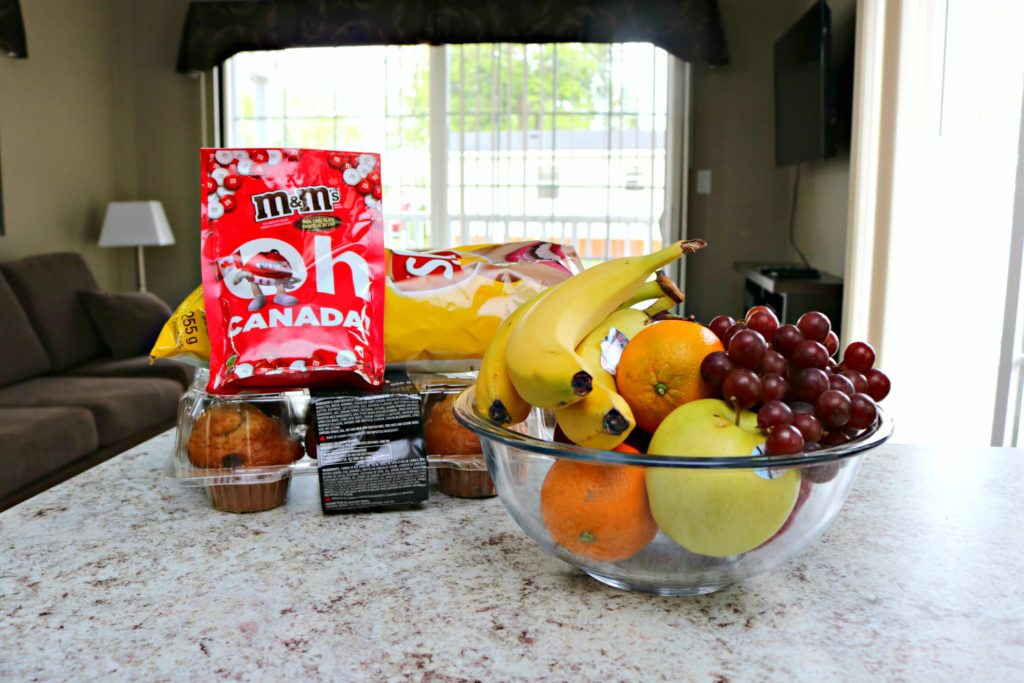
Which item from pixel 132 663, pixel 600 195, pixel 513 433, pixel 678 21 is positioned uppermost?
pixel 678 21

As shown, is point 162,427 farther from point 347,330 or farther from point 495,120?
point 347,330

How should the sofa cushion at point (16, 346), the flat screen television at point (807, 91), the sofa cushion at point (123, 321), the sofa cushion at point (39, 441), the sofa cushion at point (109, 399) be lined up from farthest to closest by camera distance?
the sofa cushion at point (123, 321)
the sofa cushion at point (16, 346)
the flat screen television at point (807, 91)
the sofa cushion at point (109, 399)
the sofa cushion at point (39, 441)

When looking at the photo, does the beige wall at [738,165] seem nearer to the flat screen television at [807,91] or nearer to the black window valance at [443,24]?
the black window valance at [443,24]

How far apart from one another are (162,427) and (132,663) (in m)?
3.10

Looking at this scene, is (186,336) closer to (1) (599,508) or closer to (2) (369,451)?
(2) (369,451)

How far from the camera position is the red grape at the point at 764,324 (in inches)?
26.4

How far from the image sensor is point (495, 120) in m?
4.81

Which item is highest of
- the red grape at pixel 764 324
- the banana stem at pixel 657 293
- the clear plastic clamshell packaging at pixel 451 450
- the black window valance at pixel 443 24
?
the black window valance at pixel 443 24

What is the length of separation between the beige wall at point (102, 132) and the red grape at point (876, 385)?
171 inches

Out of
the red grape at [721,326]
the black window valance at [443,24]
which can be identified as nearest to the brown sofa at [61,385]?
the black window valance at [443,24]

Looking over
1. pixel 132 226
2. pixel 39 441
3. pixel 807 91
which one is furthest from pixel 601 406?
pixel 132 226

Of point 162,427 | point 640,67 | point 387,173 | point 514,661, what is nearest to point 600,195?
point 640,67

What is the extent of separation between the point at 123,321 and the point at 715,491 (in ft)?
12.2

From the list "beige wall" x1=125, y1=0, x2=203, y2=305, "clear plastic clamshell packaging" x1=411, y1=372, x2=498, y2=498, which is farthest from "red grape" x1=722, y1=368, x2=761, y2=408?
"beige wall" x1=125, y1=0, x2=203, y2=305
